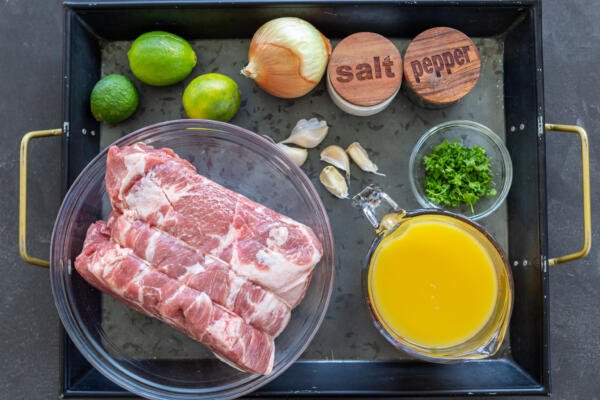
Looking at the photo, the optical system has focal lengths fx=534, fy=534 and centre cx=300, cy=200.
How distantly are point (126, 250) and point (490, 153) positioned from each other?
45.8 inches

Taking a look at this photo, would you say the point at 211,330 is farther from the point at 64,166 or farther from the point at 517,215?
the point at 517,215

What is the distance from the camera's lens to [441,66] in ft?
5.44

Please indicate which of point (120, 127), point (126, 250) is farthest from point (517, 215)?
point (120, 127)

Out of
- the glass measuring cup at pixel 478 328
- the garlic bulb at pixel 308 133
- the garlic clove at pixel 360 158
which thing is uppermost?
the garlic bulb at pixel 308 133

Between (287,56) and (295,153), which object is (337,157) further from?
(287,56)

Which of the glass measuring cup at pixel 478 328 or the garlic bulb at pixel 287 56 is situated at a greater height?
the garlic bulb at pixel 287 56

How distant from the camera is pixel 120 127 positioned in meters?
1.73

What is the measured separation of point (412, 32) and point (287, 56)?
0.45 m

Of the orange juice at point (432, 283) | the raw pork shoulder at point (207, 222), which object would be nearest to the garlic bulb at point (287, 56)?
the raw pork shoulder at point (207, 222)

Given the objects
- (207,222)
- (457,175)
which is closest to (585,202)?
(457,175)

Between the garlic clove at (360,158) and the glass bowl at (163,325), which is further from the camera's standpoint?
the garlic clove at (360,158)

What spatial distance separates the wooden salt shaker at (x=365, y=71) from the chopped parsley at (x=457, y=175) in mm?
249

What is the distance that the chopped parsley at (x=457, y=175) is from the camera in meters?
1.67

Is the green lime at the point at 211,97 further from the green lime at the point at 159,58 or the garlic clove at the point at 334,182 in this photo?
the garlic clove at the point at 334,182
